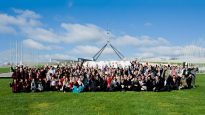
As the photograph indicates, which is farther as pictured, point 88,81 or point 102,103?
point 88,81

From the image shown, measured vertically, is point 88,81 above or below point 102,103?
above

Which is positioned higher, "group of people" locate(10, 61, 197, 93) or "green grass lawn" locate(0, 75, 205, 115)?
"group of people" locate(10, 61, 197, 93)

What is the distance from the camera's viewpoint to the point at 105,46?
10262 centimetres

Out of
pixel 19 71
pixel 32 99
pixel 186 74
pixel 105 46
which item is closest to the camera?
pixel 32 99

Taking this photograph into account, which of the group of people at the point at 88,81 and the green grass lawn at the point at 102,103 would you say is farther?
the group of people at the point at 88,81

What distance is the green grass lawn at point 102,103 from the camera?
2088 centimetres

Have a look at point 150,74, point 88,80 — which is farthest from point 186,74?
point 88,80

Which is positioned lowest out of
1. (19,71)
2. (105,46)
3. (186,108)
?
(186,108)

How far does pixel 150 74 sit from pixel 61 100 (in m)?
9.17

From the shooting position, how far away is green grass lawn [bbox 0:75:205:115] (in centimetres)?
2088

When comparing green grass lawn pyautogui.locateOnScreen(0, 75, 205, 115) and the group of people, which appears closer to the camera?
green grass lawn pyautogui.locateOnScreen(0, 75, 205, 115)

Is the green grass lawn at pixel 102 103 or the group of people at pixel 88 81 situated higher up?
the group of people at pixel 88 81

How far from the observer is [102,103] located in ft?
76.7

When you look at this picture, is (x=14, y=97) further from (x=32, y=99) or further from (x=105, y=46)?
(x=105, y=46)
